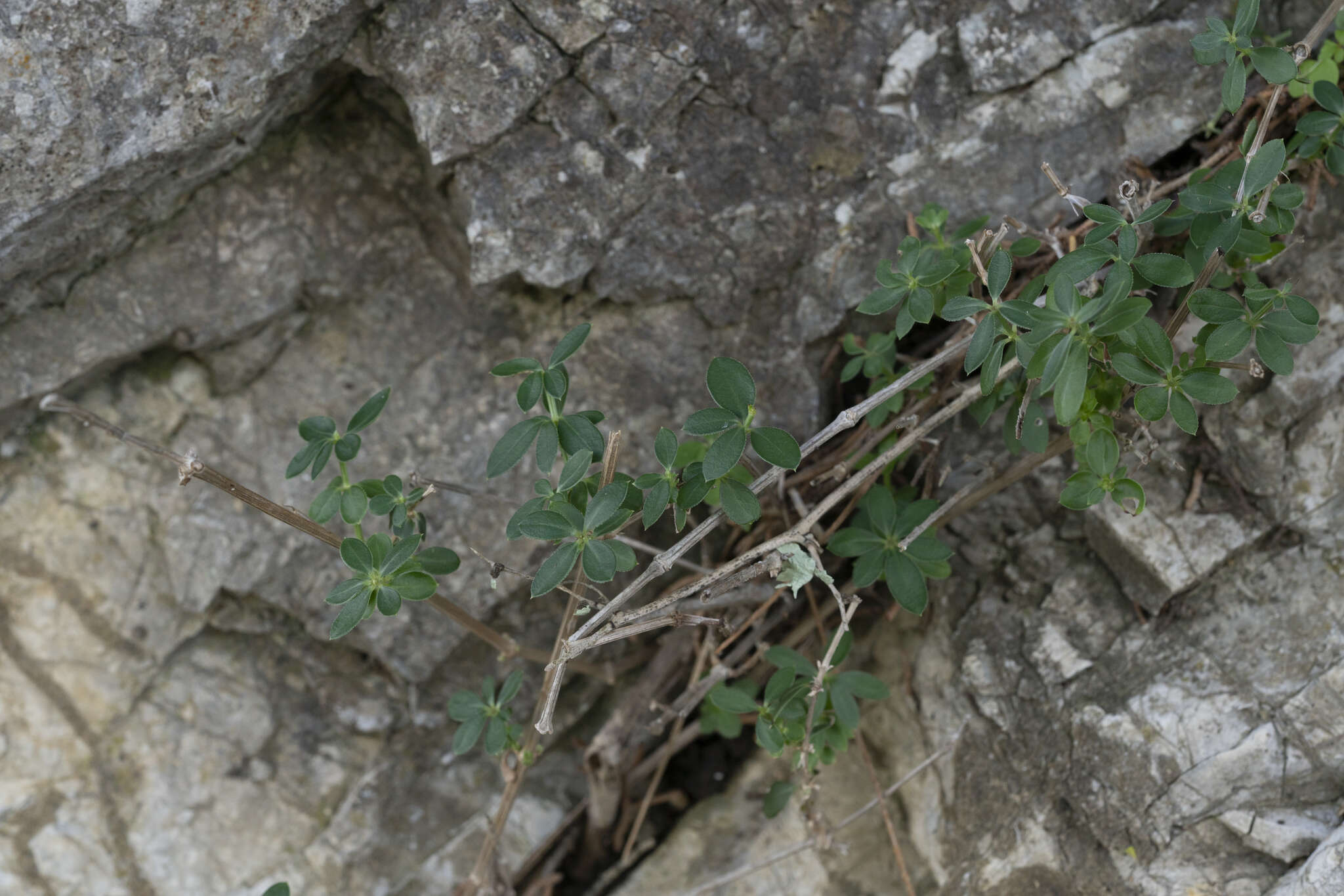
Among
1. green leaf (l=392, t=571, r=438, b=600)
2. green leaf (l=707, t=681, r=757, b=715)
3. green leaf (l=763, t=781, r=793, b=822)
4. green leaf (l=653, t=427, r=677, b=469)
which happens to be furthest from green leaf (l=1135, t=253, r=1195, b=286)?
green leaf (l=392, t=571, r=438, b=600)

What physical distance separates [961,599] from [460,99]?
1398 mm

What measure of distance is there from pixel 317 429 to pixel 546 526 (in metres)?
0.50

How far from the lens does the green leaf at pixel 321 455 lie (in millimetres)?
1671

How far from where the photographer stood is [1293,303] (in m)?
1.50

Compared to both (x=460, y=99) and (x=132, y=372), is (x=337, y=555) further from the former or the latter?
(x=460, y=99)

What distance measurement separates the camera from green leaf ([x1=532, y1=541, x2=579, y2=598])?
1444 mm

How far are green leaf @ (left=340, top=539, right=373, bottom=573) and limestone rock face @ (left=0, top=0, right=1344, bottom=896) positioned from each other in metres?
0.55

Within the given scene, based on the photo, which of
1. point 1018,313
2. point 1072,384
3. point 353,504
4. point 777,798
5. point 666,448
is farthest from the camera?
point 777,798

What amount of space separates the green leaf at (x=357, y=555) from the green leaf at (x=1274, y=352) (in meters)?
1.43

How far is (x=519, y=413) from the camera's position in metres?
2.11

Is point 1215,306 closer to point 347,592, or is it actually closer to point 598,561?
point 598,561

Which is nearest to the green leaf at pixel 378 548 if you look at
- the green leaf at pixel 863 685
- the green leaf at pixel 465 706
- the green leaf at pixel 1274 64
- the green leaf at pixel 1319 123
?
the green leaf at pixel 465 706

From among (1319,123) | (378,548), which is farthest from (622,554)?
(1319,123)

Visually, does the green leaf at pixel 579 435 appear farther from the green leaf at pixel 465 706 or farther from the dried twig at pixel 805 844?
the dried twig at pixel 805 844
